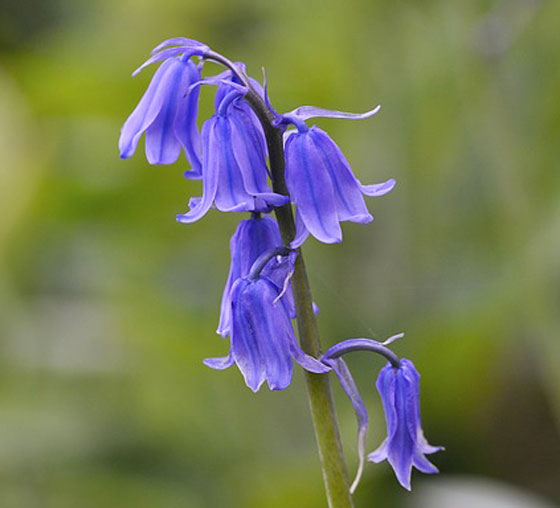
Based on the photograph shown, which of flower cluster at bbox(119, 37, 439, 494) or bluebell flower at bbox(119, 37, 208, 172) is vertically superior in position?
bluebell flower at bbox(119, 37, 208, 172)

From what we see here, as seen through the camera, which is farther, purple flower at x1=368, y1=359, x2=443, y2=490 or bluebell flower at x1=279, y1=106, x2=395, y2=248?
purple flower at x1=368, y1=359, x2=443, y2=490

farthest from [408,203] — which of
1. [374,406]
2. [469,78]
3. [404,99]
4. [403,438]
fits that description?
[403,438]

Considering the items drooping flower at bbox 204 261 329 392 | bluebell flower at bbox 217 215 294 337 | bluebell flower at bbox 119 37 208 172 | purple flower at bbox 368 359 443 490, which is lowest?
purple flower at bbox 368 359 443 490

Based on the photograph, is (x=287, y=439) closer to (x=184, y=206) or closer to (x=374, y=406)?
→ (x=374, y=406)

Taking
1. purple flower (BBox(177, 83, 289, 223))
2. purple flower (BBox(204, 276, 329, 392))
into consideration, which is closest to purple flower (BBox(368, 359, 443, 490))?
purple flower (BBox(204, 276, 329, 392))

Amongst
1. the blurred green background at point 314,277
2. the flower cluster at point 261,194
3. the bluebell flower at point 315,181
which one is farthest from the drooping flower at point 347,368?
the blurred green background at point 314,277

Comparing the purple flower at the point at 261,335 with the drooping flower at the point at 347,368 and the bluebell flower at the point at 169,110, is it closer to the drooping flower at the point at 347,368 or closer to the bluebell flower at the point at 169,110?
the drooping flower at the point at 347,368

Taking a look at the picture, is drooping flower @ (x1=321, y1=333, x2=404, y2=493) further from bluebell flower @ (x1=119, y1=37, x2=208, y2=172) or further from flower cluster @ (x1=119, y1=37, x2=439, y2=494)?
bluebell flower @ (x1=119, y1=37, x2=208, y2=172)
